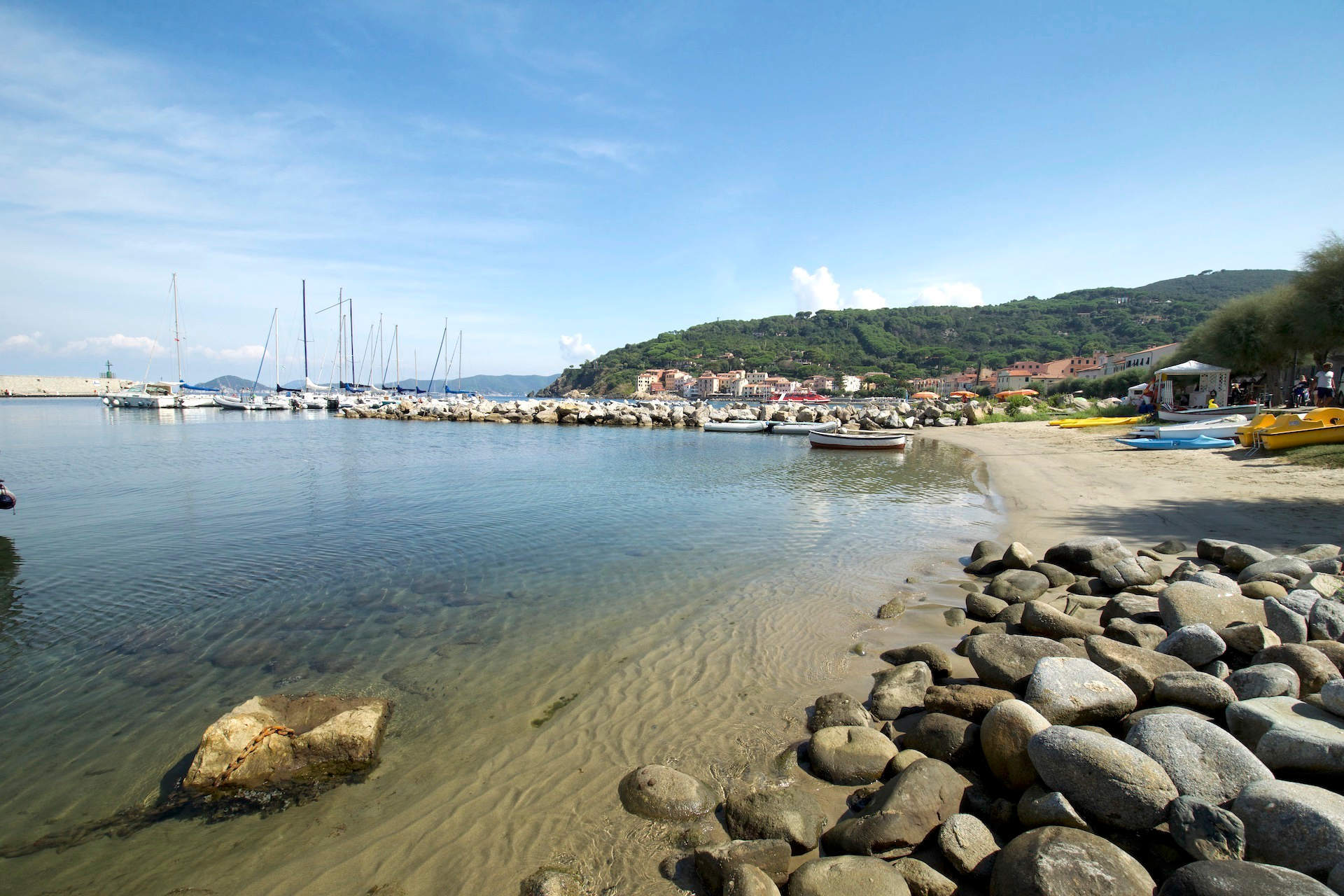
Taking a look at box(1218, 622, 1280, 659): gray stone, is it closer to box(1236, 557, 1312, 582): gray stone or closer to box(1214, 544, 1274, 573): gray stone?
box(1236, 557, 1312, 582): gray stone

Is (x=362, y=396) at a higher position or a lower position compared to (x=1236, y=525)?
higher

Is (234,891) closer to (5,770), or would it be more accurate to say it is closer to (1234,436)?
(5,770)

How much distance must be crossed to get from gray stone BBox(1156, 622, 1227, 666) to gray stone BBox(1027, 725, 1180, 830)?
7.36 ft

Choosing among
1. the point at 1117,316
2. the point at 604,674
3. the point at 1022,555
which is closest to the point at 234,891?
the point at 604,674

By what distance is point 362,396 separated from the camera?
84.8m

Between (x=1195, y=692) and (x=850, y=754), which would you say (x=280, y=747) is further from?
(x=1195, y=692)

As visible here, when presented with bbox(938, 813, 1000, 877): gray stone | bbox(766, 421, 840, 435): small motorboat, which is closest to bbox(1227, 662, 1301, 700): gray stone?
bbox(938, 813, 1000, 877): gray stone

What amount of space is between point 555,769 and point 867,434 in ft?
102

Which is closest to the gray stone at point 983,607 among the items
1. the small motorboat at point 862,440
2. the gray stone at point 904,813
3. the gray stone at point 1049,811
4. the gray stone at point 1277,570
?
the gray stone at point 1277,570

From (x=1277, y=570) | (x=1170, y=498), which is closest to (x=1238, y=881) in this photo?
(x=1277, y=570)

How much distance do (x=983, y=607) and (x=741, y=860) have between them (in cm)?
558

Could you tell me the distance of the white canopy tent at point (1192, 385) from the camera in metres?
32.4

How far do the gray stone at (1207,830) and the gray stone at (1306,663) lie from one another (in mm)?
2114

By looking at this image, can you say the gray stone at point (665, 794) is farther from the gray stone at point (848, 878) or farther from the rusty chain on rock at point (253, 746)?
the rusty chain on rock at point (253, 746)
